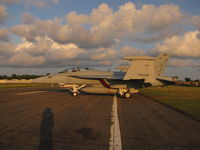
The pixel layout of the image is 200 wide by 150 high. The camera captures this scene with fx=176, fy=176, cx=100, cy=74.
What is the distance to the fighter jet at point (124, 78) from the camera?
1738 centimetres

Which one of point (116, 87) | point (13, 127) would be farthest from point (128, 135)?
point (116, 87)

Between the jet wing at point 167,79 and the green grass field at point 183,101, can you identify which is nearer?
the green grass field at point 183,101

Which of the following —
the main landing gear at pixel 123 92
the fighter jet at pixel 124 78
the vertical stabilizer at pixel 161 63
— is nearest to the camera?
the fighter jet at pixel 124 78

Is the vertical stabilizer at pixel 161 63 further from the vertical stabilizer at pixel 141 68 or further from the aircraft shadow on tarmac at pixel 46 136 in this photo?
the aircraft shadow on tarmac at pixel 46 136

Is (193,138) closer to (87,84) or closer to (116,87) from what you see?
(116,87)

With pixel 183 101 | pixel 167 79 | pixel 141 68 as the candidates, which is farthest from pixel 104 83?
pixel 183 101

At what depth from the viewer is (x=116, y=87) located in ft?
63.3

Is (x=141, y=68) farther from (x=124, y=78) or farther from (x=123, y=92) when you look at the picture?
(x=123, y=92)

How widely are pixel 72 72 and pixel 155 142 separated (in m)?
17.3

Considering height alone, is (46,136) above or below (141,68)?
below

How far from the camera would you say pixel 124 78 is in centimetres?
1748

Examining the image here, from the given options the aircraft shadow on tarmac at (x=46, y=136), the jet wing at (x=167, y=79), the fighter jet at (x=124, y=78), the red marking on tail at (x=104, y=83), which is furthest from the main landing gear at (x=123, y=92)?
the aircraft shadow on tarmac at (x=46, y=136)

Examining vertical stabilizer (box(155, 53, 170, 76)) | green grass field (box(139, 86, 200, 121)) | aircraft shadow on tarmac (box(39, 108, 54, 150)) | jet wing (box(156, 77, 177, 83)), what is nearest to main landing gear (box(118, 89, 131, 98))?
green grass field (box(139, 86, 200, 121))

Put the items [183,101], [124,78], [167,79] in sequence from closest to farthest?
[183,101]
[124,78]
[167,79]
